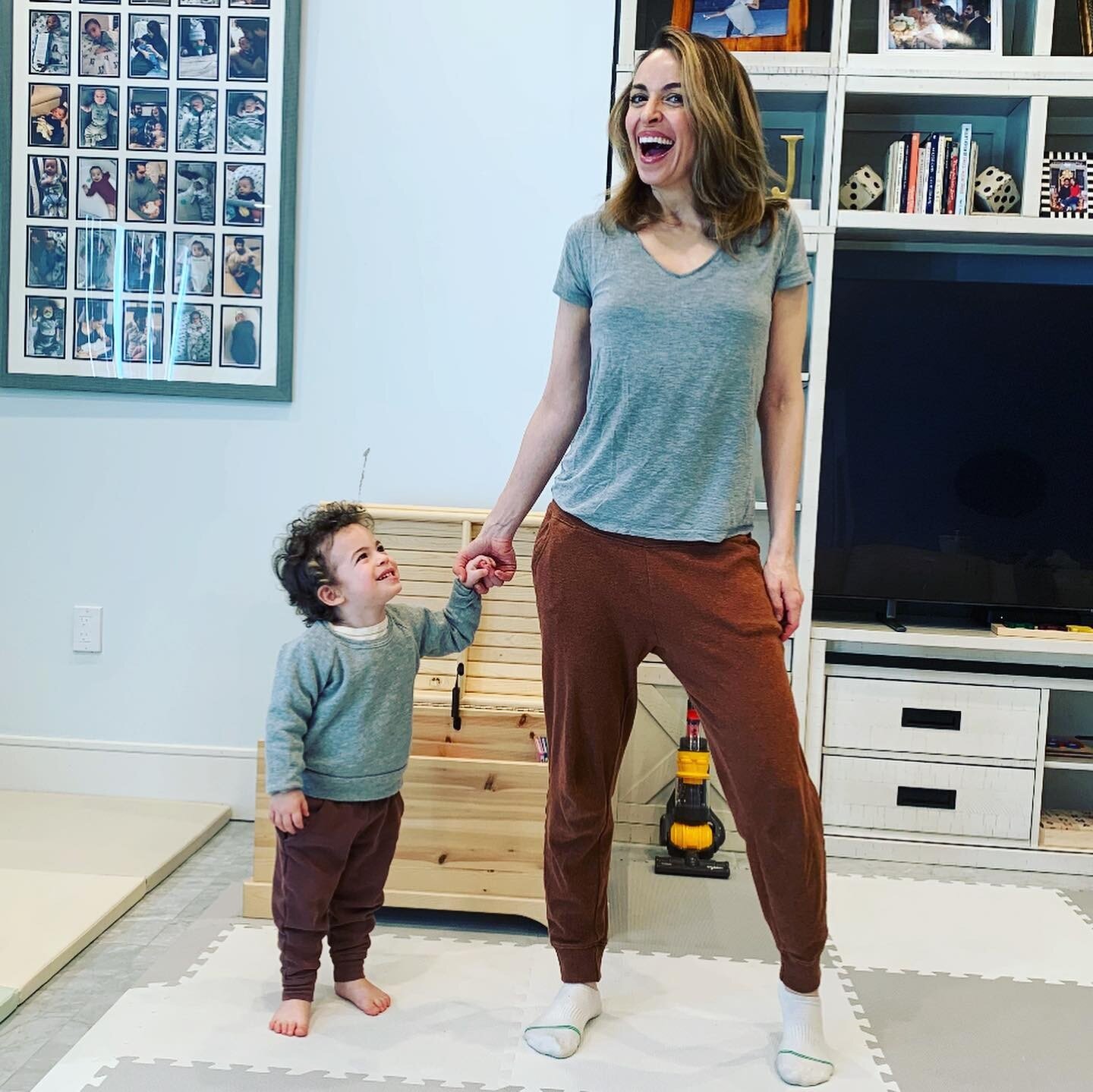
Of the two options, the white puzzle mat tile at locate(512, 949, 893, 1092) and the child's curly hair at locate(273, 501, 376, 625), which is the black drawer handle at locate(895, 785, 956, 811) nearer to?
the white puzzle mat tile at locate(512, 949, 893, 1092)

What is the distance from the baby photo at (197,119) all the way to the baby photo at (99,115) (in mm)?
146

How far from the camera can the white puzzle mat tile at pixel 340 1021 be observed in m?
1.61

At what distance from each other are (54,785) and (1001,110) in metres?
2.62

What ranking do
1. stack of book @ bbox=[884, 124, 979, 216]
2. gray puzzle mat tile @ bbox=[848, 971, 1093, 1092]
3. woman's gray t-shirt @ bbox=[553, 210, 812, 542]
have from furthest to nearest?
stack of book @ bbox=[884, 124, 979, 216] < gray puzzle mat tile @ bbox=[848, 971, 1093, 1092] < woman's gray t-shirt @ bbox=[553, 210, 812, 542]

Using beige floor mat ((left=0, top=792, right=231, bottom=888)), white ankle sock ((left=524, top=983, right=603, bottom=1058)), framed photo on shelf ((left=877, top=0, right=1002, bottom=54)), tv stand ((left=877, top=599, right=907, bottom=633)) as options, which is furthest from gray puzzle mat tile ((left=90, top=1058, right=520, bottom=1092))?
framed photo on shelf ((left=877, top=0, right=1002, bottom=54))

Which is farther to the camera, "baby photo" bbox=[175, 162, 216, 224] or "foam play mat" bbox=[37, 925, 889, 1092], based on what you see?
"baby photo" bbox=[175, 162, 216, 224]

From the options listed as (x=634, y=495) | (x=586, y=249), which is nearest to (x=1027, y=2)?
(x=586, y=249)

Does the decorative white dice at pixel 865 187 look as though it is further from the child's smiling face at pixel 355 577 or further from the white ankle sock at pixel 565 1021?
the white ankle sock at pixel 565 1021

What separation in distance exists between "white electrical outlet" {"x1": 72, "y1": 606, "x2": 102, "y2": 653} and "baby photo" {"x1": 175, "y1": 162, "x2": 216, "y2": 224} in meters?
0.91

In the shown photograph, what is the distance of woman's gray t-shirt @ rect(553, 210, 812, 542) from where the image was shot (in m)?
1.52

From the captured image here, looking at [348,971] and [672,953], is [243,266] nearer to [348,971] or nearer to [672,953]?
[348,971]

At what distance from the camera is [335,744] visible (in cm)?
171

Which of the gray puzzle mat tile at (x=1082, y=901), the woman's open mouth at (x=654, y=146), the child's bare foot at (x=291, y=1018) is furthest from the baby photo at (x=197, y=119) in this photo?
the gray puzzle mat tile at (x=1082, y=901)

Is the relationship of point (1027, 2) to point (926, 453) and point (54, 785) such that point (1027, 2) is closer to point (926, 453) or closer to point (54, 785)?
point (926, 453)
